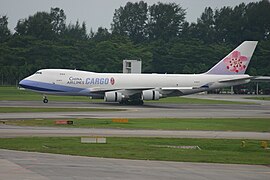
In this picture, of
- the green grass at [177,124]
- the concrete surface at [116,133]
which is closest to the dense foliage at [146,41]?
the green grass at [177,124]

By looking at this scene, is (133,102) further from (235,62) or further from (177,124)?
(177,124)

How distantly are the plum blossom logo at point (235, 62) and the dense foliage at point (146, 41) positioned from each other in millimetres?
53084

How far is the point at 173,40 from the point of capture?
160 meters

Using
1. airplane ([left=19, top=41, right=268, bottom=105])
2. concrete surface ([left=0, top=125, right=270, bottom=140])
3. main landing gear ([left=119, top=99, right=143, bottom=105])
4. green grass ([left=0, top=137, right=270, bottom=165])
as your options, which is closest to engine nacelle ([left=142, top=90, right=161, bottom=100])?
airplane ([left=19, top=41, right=268, bottom=105])

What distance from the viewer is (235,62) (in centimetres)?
7450

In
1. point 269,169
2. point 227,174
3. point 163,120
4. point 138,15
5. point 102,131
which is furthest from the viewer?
point 138,15

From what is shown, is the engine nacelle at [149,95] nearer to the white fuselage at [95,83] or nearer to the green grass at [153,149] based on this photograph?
the white fuselage at [95,83]

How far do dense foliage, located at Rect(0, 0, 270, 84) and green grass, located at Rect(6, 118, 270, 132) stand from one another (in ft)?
252

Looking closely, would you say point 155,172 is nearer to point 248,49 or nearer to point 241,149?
point 241,149

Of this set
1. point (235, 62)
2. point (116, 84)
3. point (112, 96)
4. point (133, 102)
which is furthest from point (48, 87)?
point (235, 62)

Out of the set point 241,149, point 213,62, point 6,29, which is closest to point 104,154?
point 241,149

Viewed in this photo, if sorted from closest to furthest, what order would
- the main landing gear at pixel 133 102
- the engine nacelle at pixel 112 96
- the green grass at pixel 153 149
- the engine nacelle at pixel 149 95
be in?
the green grass at pixel 153 149, the engine nacelle at pixel 112 96, the engine nacelle at pixel 149 95, the main landing gear at pixel 133 102

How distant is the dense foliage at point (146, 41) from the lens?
13075 centimetres

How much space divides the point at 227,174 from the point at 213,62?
124 metres
